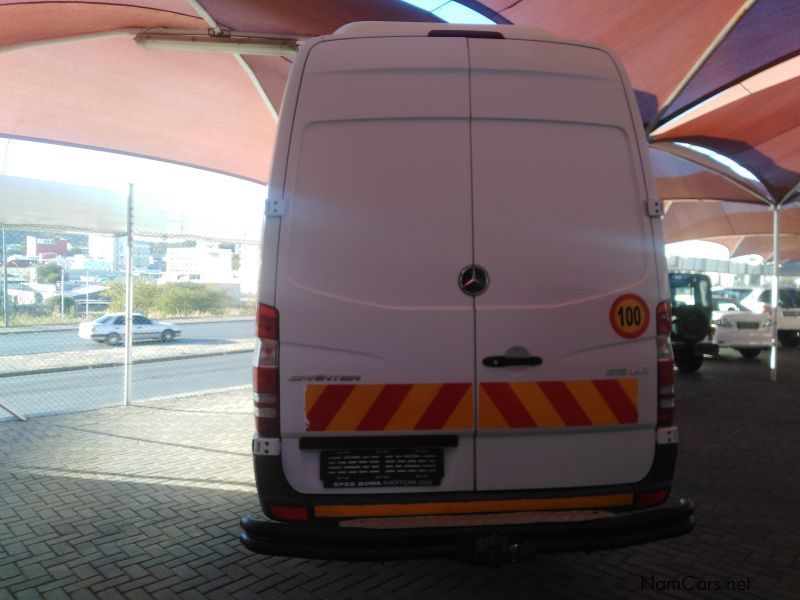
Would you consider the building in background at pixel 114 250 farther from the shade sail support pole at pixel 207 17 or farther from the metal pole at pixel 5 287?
the shade sail support pole at pixel 207 17

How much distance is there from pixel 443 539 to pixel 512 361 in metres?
0.82

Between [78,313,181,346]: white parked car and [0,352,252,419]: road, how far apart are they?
80 centimetres

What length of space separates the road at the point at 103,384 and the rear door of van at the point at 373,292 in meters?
7.47

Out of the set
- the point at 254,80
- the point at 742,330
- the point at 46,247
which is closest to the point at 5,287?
the point at 46,247

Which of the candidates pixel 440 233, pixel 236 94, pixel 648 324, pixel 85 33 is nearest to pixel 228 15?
pixel 85 33

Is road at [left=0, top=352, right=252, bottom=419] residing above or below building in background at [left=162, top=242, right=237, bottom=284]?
below

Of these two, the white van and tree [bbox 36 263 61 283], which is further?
tree [bbox 36 263 61 283]

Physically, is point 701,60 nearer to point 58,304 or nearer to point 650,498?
point 650,498

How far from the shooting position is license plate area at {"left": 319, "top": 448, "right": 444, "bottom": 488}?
9.89 feet

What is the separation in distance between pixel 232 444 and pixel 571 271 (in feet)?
17.6

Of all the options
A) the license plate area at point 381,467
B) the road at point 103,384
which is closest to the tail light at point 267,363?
the license plate area at point 381,467

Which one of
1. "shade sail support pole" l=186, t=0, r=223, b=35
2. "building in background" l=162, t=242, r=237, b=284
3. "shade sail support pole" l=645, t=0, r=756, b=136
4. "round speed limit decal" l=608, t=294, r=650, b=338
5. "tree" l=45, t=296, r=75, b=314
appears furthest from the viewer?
"building in background" l=162, t=242, r=237, b=284

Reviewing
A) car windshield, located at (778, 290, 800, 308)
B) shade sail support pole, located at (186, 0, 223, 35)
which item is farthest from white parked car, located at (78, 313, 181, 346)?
car windshield, located at (778, 290, 800, 308)
